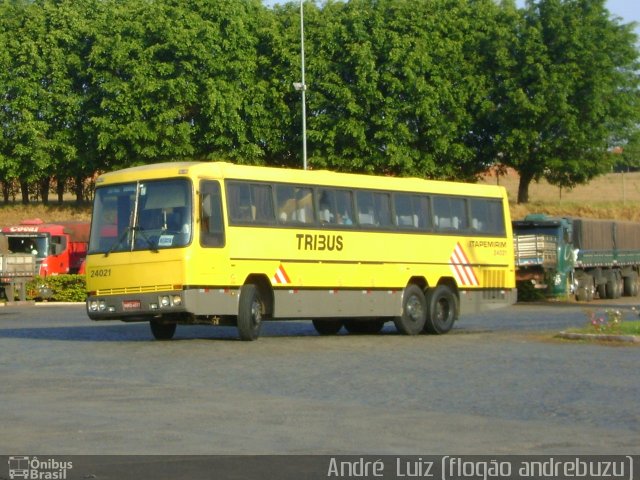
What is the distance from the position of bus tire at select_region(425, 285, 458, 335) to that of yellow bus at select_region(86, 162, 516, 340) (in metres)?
0.03

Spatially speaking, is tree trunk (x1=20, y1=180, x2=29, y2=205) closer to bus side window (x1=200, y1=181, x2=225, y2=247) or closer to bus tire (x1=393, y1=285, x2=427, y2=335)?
bus tire (x1=393, y1=285, x2=427, y2=335)

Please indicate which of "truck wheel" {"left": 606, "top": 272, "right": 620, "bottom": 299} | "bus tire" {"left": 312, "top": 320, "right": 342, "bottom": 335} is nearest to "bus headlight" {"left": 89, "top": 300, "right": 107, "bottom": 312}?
"bus tire" {"left": 312, "top": 320, "right": 342, "bottom": 335}

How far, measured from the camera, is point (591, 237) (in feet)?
180

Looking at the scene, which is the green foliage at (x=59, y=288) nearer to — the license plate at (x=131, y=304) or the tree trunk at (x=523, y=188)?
the license plate at (x=131, y=304)

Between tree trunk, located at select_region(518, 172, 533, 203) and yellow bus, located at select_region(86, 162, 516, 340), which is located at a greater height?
tree trunk, located at select_region(518, 172, 533, 203)

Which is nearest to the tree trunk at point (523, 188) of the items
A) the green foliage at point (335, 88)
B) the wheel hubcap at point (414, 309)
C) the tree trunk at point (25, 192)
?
the green foliage at point (335, 88)

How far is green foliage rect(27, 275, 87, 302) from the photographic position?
5162cm

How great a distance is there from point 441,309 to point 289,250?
171 inches

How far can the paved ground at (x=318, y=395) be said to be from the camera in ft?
40.4

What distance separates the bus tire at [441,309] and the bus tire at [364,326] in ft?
4.47

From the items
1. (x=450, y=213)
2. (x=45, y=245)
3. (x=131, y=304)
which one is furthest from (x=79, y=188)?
(x=131, y=304)

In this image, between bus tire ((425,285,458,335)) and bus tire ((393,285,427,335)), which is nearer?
bus tire ((393,285,427,335))
